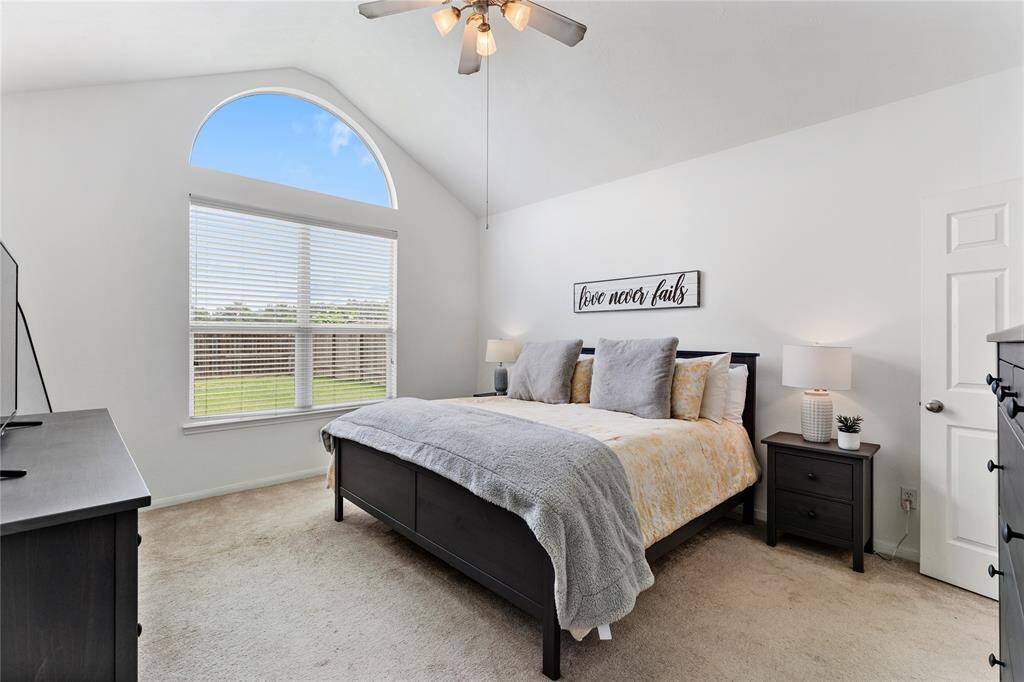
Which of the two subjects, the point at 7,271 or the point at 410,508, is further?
the point at 410,508

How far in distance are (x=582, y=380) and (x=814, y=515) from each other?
1640mm

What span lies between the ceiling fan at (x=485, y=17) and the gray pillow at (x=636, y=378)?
71.1 inches

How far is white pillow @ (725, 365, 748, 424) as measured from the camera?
2.99 metres

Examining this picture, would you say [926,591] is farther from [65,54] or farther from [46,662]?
[65,54]

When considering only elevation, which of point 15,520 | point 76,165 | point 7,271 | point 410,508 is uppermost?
point 76,165

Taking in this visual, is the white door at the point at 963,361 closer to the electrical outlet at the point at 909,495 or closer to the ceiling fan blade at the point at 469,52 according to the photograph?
the electrical outlet at the point at 909,495

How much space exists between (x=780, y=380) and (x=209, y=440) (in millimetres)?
4014

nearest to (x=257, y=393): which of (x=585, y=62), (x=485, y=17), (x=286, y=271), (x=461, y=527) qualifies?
(x=286, y=271)

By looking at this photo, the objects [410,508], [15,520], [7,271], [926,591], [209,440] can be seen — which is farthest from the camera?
[209,440]

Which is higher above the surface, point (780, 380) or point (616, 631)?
point (780, 380)

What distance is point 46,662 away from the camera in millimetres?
848

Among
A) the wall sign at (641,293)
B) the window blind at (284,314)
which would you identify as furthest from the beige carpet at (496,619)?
the wall sign at (641,293)

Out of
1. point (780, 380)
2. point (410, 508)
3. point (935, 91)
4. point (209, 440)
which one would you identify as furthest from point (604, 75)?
point (209, 440)

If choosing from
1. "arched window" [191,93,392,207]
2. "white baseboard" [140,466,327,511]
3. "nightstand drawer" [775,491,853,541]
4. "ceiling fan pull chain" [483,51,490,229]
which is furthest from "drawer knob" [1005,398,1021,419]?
"arched window" [191,93,392,207]
